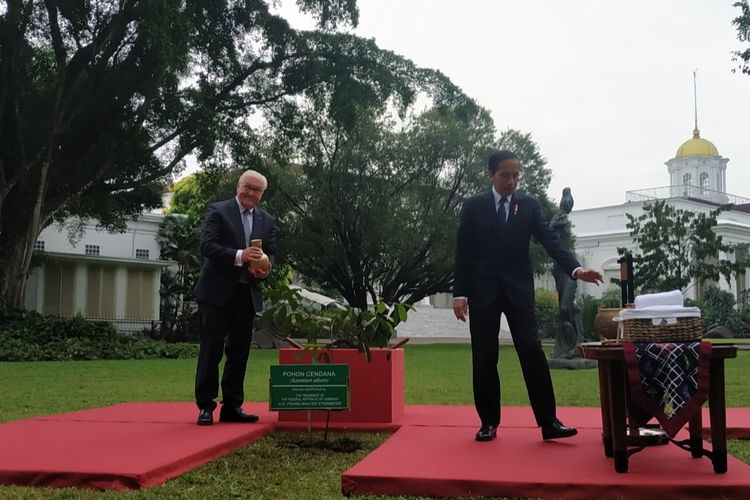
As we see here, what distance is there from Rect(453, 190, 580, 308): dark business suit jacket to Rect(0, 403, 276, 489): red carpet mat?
1763 millimetres

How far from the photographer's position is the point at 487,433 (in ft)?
15.6

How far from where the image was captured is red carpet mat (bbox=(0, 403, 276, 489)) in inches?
146

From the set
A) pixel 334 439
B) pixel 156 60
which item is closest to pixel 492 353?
pixel 334 439

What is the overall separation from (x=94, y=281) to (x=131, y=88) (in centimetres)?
1358

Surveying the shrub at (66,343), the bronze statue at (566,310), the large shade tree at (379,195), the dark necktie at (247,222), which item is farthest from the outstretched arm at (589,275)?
the large shade tree at (379,195)

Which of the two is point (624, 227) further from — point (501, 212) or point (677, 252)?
point (501, 212)

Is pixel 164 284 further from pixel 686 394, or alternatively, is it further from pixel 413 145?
pixel 686 394

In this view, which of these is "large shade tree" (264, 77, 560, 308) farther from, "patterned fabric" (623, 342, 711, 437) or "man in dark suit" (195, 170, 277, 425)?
"patterned fabric" (623, 342, 711, 437)

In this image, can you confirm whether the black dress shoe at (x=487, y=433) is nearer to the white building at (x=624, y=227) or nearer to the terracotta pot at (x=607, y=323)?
the terracotta pot at (x=607, y=323)

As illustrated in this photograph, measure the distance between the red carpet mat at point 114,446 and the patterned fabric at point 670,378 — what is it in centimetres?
230

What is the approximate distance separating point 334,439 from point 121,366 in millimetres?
11031

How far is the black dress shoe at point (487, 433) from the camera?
15.5 feet

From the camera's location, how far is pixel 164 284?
34781 mm

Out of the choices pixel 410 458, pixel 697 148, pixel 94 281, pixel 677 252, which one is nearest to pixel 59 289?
pixel 94 281
